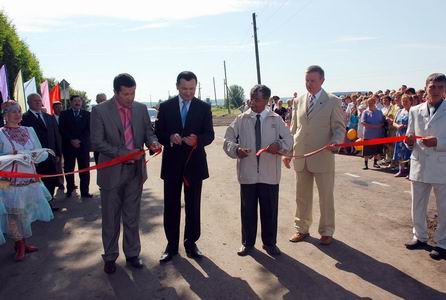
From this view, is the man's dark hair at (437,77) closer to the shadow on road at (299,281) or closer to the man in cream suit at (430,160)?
the man in cream suit at (430,160)

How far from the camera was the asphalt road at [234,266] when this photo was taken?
12.7 ft

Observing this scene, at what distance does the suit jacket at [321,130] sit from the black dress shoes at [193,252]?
5.51ft

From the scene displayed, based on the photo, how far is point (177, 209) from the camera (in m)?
4.77

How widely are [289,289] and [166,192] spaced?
1.79 meters

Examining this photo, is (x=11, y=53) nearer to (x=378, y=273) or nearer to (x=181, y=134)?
(x=181, y=134)

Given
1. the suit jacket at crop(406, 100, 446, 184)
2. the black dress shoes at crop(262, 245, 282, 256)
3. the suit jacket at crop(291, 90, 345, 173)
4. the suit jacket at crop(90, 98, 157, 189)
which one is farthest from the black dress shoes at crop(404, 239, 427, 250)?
the suit jacket at crop(90, 98, 157, 189)

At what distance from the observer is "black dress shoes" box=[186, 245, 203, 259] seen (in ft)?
15.6

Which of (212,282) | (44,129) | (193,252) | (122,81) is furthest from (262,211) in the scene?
(44,129)

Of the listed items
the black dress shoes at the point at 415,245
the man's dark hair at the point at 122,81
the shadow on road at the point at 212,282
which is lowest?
the black dress shoes at the point at 415,245

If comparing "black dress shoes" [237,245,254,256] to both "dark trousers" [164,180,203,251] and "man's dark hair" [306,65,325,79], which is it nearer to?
"dark trousers" [164,180,203,251]

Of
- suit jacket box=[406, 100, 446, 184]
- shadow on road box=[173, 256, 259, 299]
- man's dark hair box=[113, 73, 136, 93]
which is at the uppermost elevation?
man's dark hair box=[113, 73, 136, 93]

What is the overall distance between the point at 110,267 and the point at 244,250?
5.10ft

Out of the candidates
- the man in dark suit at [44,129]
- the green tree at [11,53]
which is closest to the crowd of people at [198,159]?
the man in dark suit at [44,129]

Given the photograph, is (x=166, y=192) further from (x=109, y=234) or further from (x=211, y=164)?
(x=211, y=164)
